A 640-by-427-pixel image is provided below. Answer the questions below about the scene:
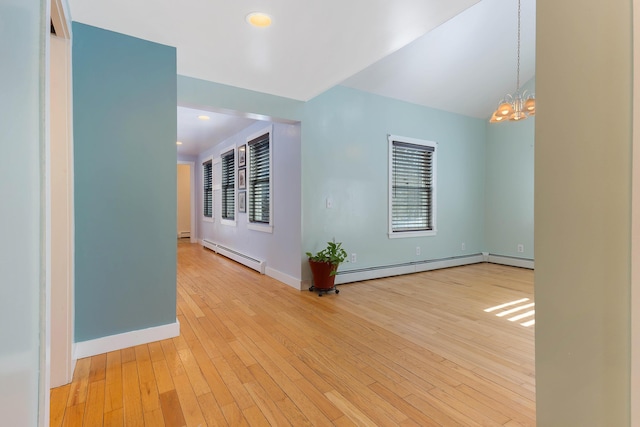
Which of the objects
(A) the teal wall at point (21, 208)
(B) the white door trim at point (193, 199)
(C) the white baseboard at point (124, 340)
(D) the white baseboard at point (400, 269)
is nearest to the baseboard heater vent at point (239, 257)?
(D) the white baseboard at point (400, 269)

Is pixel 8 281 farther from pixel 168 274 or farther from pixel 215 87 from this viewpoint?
pixel 215 87

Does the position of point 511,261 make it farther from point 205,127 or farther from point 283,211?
point 205,127

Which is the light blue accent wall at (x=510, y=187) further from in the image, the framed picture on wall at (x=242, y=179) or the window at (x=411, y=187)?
the framed picture on wall at (x=242, y=179)

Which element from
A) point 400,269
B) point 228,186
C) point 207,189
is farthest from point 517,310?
point 207,189

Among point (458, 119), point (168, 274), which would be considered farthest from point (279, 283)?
point (458, 119)

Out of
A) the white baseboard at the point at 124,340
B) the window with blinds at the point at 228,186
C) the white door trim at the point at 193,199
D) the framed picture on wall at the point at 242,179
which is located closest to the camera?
the white baseboard at the point at 124,340

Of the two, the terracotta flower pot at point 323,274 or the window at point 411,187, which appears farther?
the window at point 411,187

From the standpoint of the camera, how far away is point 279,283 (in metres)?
4.00

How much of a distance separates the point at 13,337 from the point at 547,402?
1450mm

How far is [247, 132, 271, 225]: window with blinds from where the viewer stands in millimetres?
4571

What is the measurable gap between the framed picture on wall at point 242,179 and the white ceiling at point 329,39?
3.40ft

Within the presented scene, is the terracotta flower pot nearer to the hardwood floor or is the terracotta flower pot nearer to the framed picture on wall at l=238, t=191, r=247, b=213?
the hardwood floor

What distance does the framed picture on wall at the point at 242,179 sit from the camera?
5223mm

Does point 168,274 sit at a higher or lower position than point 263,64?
lower
